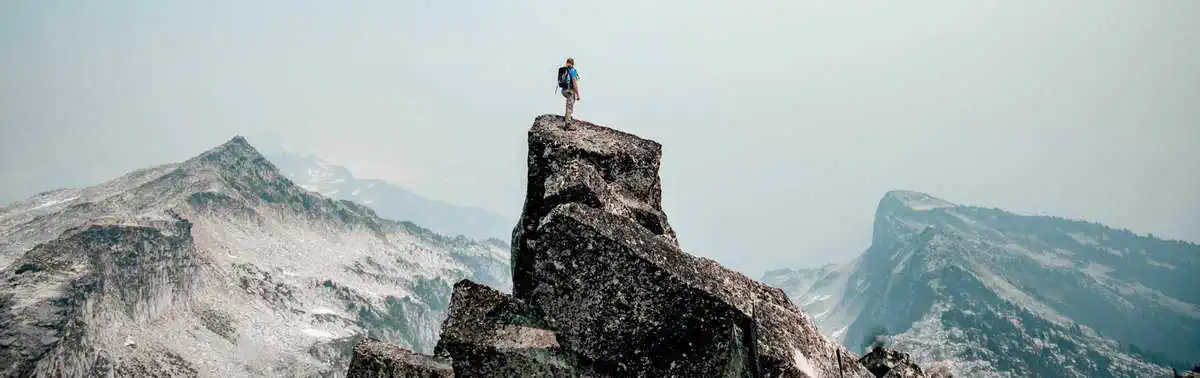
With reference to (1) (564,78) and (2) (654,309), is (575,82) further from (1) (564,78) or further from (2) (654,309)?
(2) (654,309)

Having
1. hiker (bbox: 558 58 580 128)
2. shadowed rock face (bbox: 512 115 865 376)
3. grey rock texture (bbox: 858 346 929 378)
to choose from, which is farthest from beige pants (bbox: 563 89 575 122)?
grey rock texture (bbox: 858 346 929 378)

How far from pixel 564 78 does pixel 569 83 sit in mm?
465

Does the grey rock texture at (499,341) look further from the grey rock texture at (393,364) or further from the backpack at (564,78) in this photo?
the backpack at (564,78)

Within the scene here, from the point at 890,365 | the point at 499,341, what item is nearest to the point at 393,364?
the point at 499,341

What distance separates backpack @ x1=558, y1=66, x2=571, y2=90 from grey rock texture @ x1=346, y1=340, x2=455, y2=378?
538 inches

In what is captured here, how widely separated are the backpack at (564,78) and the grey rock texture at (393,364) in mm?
13659

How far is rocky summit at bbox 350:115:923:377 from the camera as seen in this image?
48.0 feet

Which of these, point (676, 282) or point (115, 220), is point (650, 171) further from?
point (115, 220)

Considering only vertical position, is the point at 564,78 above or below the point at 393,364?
above

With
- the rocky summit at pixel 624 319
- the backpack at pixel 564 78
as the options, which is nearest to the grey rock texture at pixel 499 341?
the rocky summit at pixel 624 319

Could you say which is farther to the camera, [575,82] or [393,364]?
[575,82]

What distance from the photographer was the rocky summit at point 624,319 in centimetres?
1462

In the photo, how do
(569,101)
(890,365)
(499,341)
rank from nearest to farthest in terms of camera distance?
(499,341), (890,365), (569,101)

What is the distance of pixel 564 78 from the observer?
27.2 meters
